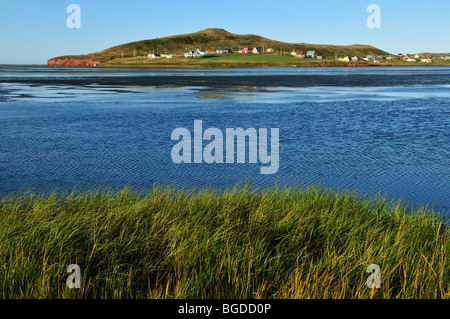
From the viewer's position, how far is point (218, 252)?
257 inches

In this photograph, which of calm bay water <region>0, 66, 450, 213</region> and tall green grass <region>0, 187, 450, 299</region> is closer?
tall green grass <region>0, 187, 450, 299</region>

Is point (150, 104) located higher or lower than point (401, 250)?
higher

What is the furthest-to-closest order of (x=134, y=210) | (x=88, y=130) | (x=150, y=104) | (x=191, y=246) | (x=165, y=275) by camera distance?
(x=150, y=104), (x=88, y=130), (x=134, y=210), (x=191, y=246), (x=165, y=275)

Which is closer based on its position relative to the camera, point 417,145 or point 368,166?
point 368,166

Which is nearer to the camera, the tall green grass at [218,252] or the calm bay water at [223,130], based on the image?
the tall green grass at [218,252]

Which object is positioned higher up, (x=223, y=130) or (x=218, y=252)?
(x=223, y=130)

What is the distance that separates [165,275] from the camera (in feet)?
20.2

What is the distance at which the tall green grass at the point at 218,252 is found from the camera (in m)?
5.68

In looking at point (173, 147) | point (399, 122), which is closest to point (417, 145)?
point (399, 122)

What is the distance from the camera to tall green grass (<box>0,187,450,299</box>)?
5.68 metres

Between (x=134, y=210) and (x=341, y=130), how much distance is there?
17489 mm

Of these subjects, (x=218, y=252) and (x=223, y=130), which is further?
(x=223, y=130)

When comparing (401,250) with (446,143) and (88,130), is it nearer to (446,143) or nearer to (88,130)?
(446,143)

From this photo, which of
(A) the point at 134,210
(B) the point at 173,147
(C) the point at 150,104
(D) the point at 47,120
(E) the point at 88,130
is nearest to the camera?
(A) the point at 134,210
